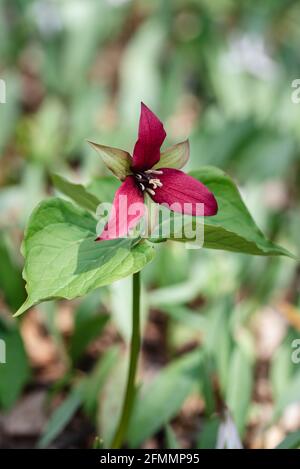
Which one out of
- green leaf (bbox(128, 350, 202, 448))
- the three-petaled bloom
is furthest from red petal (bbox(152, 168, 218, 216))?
green leaf (bbox(128, 350, 202, 448))

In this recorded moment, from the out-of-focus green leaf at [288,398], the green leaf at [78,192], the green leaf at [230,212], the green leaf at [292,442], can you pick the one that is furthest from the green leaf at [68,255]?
the out-of-focus green leaf at [288,398]

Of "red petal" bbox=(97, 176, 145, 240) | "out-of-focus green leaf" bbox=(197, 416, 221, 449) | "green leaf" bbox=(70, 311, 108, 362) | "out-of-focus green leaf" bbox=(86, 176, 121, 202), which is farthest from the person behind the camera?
"green leaf" bbox=(70, 311, 108, 362)

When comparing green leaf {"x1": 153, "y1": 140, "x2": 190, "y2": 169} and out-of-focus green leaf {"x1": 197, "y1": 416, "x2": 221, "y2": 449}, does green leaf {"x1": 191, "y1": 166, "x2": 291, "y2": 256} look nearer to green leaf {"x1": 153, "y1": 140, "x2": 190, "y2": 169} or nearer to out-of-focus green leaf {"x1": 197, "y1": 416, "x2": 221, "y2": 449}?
green leaf {"x1": 153, "y1": 140, "x2": 190, "y2": 169}

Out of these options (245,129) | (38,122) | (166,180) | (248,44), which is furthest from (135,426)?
(248,44)

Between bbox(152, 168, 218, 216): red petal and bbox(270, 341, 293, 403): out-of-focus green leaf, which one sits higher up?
bbox(152, 168, 218, 216): red petal

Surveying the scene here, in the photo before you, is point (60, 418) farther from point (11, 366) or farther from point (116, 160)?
point (116, 160)

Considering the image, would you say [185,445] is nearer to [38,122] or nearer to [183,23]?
[38,122]

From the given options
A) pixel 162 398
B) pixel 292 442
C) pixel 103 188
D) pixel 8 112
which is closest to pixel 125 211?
pixel 103 188
